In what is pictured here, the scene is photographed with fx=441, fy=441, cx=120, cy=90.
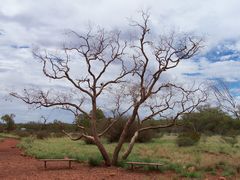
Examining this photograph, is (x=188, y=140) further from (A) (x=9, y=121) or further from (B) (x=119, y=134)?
(A) (x=9, y=121)

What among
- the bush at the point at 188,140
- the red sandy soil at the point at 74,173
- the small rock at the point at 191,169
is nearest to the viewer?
the red sandy soil at the point at 74,173

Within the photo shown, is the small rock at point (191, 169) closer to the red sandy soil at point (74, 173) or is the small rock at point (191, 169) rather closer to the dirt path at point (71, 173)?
the red sandy soil at point (74, 173)

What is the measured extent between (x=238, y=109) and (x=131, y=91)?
1331 centimetres

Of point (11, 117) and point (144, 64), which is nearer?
point (144, 64)

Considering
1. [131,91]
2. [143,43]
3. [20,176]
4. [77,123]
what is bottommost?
[20,176]

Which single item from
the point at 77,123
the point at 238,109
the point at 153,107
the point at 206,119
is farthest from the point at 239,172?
the point at 206,119

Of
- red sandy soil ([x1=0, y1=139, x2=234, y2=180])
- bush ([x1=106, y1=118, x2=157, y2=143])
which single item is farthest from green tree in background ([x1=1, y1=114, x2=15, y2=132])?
red sandy soil ([x1=0, y1=139, x2=234, y2=180])

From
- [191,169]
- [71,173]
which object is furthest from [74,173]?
[191,169]

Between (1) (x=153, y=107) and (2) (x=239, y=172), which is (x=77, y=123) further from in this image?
(2) (x=239, y=172)

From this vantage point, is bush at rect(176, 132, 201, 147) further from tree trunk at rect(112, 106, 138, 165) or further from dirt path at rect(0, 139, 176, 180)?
dirt path at rect(0, 139, 176, 180)

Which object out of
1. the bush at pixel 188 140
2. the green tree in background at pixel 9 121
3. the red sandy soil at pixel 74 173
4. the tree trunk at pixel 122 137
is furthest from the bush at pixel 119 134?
the green tree in background at pixel 9 121

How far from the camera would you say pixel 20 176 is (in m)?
16.9

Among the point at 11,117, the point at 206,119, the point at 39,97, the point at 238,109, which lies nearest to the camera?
the point at 39,97

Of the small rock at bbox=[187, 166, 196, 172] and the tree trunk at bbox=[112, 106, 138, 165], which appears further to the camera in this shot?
the tree trunk at bbox=[112, 106, 138, 165]
